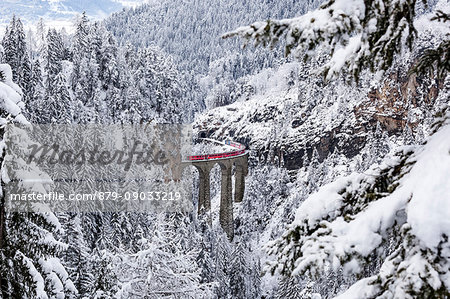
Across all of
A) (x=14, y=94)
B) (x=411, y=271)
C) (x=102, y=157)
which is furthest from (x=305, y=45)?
(x=102, y=157)

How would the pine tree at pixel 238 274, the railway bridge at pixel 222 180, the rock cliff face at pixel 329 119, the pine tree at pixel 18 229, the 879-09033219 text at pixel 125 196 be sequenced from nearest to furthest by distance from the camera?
the pine tree at pixel 18 229 < the 879-09033219 text at pixel 125 196 < the pine tree at pixel 238 274 < the railway bridge at pixel 222 180 < the rock cliff face at pixel 329 119

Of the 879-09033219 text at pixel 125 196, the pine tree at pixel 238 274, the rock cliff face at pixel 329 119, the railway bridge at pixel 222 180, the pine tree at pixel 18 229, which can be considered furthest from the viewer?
the rock cliff face at pixel 329 119

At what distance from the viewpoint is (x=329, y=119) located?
65.6m

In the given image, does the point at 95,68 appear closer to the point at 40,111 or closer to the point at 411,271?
the point at 40,111

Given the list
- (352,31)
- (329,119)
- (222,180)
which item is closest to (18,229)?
(352,31)

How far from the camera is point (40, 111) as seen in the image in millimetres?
32875

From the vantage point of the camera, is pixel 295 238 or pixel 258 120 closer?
pixel 295 238

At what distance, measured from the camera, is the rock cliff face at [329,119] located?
57.9 metres

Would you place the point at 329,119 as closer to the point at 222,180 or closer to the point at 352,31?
the point at 222,180

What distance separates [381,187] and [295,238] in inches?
37.2

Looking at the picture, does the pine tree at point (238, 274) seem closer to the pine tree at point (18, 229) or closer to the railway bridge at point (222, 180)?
the railway bridge at point (222, 180)

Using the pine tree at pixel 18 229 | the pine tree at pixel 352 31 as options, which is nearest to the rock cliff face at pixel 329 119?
the pine tree at pixel 18 229

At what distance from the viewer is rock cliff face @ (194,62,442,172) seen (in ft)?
190

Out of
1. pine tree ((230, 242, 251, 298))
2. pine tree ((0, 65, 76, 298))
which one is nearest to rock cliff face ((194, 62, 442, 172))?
pine tree ((230, 242, 251, 298))
